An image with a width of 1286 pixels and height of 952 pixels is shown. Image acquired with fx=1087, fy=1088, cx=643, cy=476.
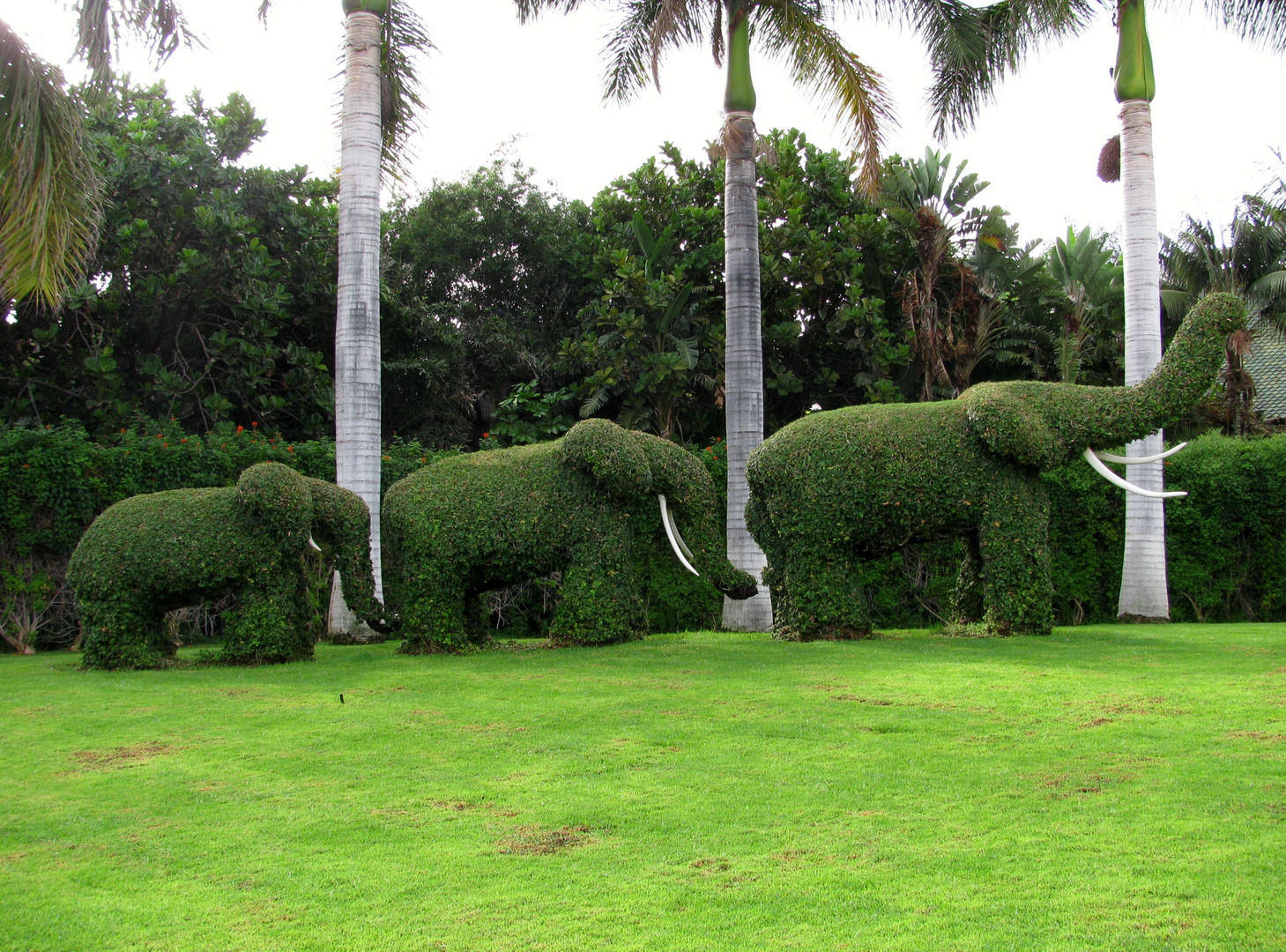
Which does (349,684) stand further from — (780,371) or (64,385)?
(780,371)

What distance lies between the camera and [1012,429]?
10.5 meters

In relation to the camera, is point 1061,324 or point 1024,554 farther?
point 1061,324

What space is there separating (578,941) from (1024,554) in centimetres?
825

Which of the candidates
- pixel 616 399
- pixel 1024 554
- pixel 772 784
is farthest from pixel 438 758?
pixel 616 399

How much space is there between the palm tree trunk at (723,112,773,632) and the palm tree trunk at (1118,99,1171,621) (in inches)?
186

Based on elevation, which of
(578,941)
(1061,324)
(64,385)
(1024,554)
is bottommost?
(578,941)

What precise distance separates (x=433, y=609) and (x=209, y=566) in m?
2.26

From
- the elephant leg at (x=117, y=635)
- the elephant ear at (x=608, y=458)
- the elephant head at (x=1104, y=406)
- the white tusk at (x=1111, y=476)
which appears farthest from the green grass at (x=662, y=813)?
the elephant ear at (x=608, y=458)

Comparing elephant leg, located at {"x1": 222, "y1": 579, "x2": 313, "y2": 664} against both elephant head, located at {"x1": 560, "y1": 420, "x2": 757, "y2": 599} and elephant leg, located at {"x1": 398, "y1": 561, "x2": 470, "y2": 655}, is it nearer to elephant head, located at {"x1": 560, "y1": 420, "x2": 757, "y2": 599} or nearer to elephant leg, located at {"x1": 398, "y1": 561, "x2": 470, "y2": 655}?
elephant leg, located at {"x1": 398, "y1": 561, "x2": 470, "y2": 655}

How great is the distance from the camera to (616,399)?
23016 millimetres

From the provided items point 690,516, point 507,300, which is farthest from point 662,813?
point 507,300

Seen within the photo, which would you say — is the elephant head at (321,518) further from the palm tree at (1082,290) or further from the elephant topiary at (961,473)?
the palm tree at (1082,290)

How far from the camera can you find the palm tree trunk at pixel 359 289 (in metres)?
13.5

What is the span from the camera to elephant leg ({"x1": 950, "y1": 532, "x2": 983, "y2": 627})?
12.1 metres
